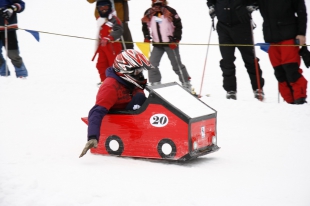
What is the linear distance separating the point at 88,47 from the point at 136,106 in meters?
10.4

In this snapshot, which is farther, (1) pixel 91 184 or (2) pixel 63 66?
(2) pixel 63 66

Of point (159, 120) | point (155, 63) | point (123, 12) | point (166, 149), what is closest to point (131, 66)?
point (159, 120)

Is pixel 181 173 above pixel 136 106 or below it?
below

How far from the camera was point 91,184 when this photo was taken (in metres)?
4.54

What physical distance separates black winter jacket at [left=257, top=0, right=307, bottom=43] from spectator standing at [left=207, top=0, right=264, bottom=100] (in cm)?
41

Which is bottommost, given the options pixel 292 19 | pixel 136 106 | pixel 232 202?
pixel 232 202

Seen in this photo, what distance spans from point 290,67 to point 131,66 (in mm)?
3225

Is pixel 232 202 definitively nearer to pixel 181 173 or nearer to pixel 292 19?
pixel 181 173

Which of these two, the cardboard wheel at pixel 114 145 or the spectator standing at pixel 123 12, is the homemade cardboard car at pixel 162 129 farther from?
the spectator standing at pixel 123 12

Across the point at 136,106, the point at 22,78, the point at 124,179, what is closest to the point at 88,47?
the point at 22,78

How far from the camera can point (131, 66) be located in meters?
5.63

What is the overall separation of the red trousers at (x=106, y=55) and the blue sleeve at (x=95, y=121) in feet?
12.8

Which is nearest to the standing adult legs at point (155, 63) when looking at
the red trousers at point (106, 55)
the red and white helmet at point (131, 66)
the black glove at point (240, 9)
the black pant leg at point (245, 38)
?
the red trousers at point (106, 55)

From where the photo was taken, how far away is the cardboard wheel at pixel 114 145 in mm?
5570
